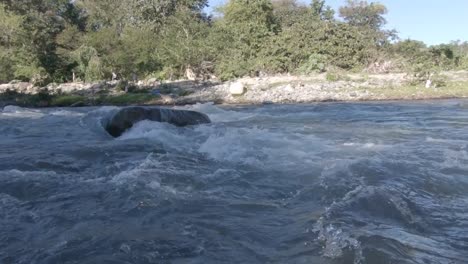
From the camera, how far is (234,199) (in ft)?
20.0

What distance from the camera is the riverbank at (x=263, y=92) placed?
24.5 metres

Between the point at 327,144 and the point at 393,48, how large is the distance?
29537 millimetres

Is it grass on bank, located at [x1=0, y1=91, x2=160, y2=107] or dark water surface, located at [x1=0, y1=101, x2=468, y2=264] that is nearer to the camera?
dark water surface, located at [x1=0, y1=101, x2=468, y2=264]

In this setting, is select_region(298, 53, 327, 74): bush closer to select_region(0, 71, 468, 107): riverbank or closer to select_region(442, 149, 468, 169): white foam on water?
select_region(0, 71, 468, 107): riverbank

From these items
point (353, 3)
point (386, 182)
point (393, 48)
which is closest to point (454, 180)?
point (386, 182)

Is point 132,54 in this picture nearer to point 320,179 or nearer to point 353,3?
point 320,179

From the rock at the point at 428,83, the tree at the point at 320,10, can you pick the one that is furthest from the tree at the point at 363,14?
the rock at the point at 428,83

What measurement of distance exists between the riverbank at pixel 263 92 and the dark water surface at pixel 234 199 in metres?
13.2

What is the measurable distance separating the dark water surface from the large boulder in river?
2.31 ft

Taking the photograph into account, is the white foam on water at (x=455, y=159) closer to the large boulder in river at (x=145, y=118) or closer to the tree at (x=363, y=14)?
the large boulder in river at (x=145, y=118)

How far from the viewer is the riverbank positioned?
24469 millimetres

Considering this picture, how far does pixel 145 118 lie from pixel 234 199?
7.38m

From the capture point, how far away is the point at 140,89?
29016 millimetres

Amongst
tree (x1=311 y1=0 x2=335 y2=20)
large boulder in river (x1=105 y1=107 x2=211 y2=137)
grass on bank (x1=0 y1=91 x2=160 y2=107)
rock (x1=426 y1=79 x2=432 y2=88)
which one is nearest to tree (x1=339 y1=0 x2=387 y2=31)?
tree (x1=311 y1=0 x2=335 y2=20)
